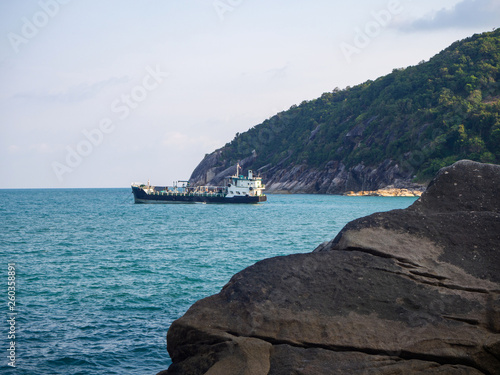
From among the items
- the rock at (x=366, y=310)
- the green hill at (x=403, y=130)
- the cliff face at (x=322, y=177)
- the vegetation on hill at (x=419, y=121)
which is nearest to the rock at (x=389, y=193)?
the cliff face at (x=322, y=177)

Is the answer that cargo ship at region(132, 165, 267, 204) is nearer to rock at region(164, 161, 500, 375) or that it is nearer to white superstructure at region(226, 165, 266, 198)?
white superstructure at region(226, 165, 266, 198)

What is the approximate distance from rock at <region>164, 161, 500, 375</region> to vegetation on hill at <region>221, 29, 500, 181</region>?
96750 mm

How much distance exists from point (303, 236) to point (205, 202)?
5993cm

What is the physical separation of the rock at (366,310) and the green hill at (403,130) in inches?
3698

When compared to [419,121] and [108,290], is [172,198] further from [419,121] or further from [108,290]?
[108,290]

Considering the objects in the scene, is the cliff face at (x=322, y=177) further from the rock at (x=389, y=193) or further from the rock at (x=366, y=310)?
the rock at (x=366, y=310)

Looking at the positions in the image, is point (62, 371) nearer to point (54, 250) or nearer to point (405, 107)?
point (54, 250)

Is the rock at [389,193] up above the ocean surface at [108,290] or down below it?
above

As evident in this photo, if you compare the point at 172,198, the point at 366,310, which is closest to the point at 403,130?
the point at 172,198

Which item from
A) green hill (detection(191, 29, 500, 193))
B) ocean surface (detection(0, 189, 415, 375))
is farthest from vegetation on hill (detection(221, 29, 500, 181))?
ocean surface (detection(0, 189, 415, 375))

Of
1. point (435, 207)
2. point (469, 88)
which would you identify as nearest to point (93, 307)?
point (435, 207)

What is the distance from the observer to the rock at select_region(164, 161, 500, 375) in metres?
4.91

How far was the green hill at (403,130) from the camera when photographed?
4109 inches

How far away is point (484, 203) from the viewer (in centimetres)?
662
